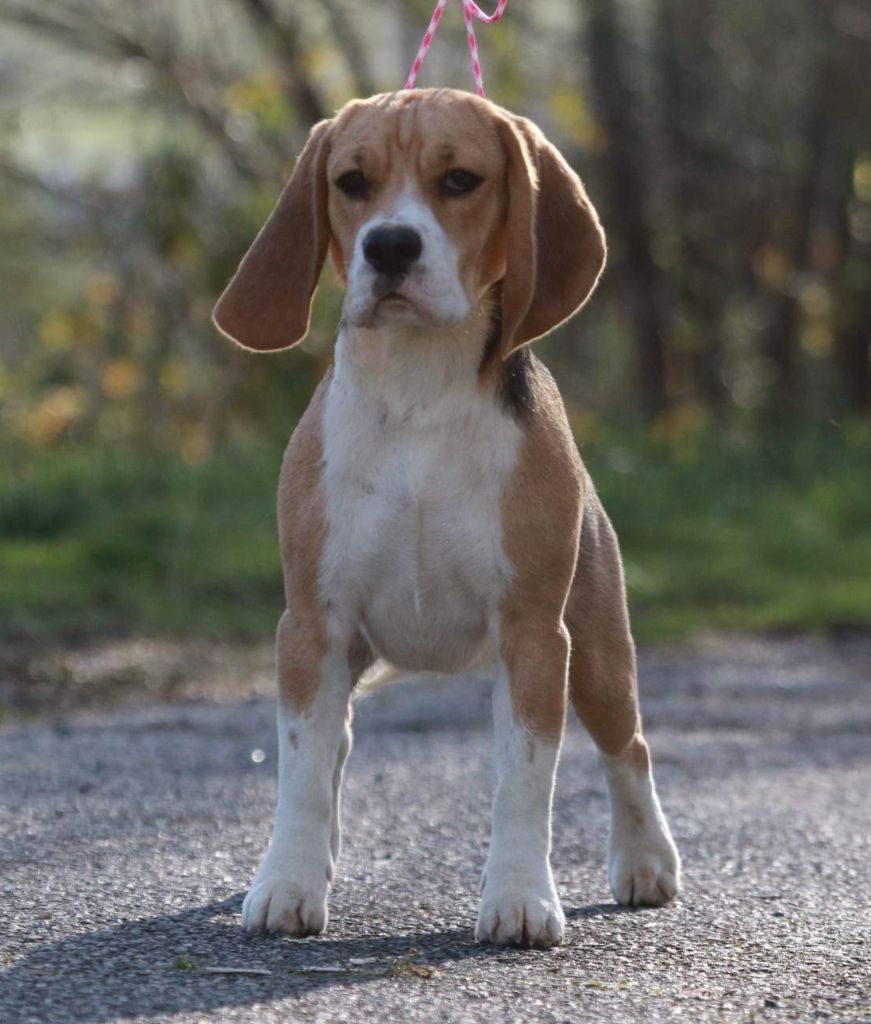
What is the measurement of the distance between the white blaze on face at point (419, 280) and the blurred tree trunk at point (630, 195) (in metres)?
10.4

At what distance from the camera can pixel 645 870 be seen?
4457 millimetres

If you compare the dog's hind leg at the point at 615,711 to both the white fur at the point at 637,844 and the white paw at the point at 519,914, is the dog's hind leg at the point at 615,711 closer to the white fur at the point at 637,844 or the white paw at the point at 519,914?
the white fur at the point at 637,844

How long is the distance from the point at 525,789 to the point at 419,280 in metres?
1.05

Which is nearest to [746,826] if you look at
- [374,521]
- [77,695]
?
[374,521]

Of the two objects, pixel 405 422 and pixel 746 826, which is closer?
pixel 405 422

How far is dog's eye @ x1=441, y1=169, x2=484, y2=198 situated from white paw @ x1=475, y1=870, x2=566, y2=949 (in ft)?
4.63

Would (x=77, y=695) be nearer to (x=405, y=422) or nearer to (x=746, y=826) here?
(x=746, y=826)

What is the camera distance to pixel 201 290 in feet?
40.6

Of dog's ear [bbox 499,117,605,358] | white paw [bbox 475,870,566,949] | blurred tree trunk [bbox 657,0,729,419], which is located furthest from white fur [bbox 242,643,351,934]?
blurred tree trunk [bbox 657,0,729,419]

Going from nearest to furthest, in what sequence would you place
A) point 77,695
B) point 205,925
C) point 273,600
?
point 205,925 → point 77,695 → point 273,600

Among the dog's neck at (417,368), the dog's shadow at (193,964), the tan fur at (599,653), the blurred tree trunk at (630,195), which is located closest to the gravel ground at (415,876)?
the dog's shadow at (193,964)

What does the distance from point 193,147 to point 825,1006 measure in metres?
10.3

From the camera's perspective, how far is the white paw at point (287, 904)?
392cm

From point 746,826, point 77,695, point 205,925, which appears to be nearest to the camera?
point 205,925
